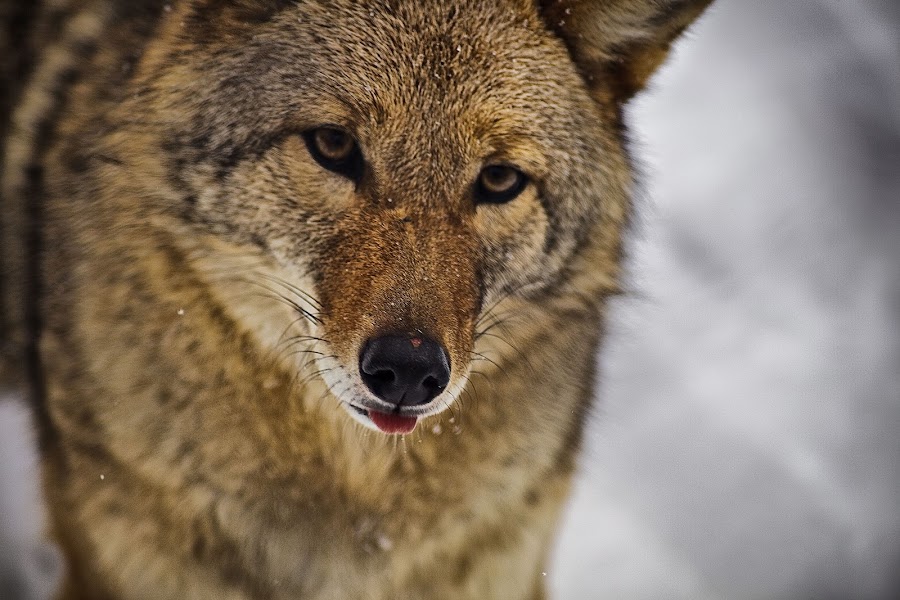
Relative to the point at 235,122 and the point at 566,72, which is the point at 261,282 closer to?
the point at 235,122

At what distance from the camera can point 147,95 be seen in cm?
216

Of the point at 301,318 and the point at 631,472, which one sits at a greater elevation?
the point at 301,318

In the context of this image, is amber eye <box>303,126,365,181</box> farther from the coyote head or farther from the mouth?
the mouth

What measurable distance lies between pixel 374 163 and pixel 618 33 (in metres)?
0.81

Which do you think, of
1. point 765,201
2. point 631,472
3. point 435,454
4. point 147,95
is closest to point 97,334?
point 147,95

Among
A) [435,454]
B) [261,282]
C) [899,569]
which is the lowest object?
[899,569]

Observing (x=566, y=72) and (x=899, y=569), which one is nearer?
(x=566, y=72)

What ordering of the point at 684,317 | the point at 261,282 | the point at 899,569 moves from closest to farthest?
the point at 261,282, the point at 899,569, the point at 684,317

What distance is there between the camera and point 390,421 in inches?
76.2

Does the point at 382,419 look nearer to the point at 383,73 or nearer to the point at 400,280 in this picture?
the point at 400,280

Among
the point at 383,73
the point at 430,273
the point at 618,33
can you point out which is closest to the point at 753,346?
the point at 618,33

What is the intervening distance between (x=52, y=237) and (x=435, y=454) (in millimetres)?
1208

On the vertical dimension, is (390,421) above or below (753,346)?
above

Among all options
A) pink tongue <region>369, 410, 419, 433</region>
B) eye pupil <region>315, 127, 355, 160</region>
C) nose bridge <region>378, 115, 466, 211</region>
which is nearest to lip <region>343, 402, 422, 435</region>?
pink tongue <region>369, 410, 419, 433</region>
